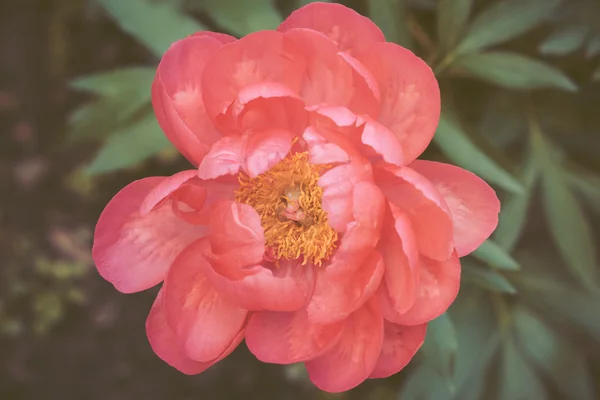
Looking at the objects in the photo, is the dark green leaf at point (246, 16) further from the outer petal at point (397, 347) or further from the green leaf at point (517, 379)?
the green leaf at point (517, 379)

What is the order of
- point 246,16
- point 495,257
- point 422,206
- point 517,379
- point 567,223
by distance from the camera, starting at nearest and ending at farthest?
point 422,206 < point 495,257 < point 246,16 < point 567,223 < point 517,379

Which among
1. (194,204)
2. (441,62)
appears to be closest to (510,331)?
(441,62)

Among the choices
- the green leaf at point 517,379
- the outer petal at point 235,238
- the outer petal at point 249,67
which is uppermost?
the outer petal at point 249,67

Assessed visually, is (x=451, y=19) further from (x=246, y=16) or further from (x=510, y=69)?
(x=246, y=16)

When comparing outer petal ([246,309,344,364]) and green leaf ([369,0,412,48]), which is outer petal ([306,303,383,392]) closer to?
outer petal ([246,309,344,364])

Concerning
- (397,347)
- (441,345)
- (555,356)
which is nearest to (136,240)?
(397,347)

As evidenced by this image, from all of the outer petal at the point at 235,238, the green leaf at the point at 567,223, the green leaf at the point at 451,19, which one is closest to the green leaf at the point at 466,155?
the green leaf at the point at 451,19

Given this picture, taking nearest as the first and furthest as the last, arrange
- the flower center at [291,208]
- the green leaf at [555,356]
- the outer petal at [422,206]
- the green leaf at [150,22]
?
the outer petal at [422,206], the flower center at [291,208], the green leaf at [150,22], the green leaf at [555,356]
